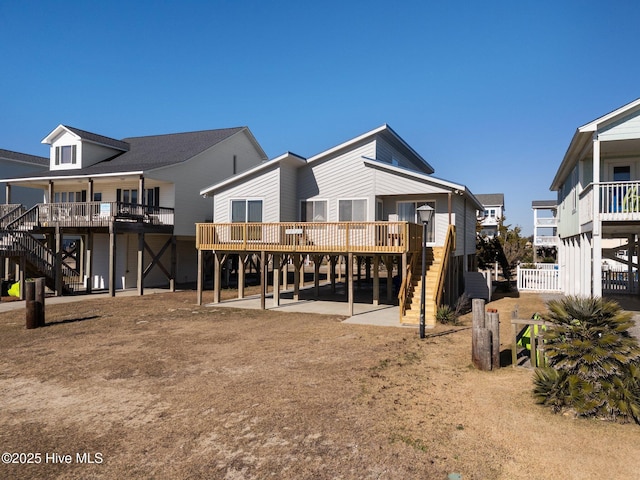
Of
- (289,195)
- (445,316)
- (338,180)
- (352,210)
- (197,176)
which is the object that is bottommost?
(445,316)

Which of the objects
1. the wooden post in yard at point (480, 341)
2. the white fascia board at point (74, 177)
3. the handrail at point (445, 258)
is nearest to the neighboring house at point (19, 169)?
the white fascia board at point (74, 177)

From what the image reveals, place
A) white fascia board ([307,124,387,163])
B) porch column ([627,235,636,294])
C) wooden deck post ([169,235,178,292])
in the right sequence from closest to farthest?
white fascia board ([307,124,387,163])
porch column ([627,235,636,294])
wooden deck post ([169,235,178,292])

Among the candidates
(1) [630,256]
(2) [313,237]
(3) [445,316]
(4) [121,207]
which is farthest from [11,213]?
(1) [630,256]

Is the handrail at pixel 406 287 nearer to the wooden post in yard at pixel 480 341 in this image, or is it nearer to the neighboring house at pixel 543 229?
the wooden post in yard at pixel 480 341

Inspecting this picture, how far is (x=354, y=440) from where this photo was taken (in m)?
5.95

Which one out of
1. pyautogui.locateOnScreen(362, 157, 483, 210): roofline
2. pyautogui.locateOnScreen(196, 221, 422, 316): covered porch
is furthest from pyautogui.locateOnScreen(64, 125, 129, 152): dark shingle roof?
pyautogui.locateOnScreen(362, 157, 483, 210): roofline

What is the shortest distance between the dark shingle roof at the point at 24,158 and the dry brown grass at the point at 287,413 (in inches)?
1185

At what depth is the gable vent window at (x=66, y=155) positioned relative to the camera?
93.2 ft

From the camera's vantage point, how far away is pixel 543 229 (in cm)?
5431

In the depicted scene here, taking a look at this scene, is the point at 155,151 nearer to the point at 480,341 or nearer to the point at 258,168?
the point at 258,168

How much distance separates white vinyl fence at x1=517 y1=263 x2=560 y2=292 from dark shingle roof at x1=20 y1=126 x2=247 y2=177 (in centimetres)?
2128

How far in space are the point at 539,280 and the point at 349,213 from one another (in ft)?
40.2

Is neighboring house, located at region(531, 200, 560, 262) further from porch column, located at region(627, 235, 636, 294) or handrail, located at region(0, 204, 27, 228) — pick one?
handrail, located at region(0, 204, 27, 228)

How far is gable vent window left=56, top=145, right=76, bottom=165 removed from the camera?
1118 inches
